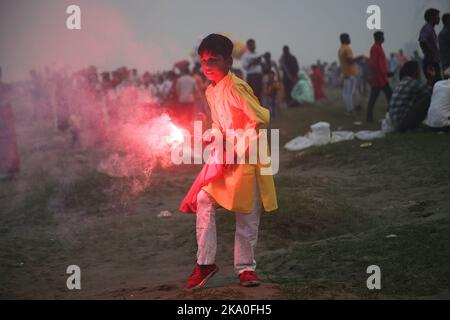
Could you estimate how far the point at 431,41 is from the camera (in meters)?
11.7

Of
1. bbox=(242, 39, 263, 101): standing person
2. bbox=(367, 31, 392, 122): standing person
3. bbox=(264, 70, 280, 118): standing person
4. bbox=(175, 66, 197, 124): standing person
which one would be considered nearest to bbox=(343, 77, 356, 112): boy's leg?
bbox=(367, 31, 392, 122): standing person

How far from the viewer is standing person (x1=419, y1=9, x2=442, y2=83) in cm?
1158

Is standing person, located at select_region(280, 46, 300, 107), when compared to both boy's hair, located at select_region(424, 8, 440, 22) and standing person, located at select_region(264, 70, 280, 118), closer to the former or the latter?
standing person, located at select_region(264, 70, 280, 118)

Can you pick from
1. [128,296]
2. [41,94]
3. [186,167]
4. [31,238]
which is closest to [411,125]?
[186,167]

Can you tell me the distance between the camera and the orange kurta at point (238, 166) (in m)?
4.61

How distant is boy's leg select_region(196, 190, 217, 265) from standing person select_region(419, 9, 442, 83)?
8.12 metres

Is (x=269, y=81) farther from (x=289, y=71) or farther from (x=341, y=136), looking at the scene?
(x=341, y=136)

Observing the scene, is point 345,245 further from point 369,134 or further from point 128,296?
point 369,134

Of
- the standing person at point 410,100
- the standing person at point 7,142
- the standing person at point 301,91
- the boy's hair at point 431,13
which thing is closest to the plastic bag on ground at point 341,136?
the standing person at point 410,100

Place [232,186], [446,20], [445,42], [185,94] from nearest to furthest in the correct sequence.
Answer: [232,186] → [445,42] → [446,20] → [185,94]

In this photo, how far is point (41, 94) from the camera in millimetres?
27344

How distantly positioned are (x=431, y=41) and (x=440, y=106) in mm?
1477

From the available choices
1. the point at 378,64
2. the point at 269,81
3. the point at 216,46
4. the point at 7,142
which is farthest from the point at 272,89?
the point at 216,46

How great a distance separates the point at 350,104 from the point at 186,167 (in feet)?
20.8
